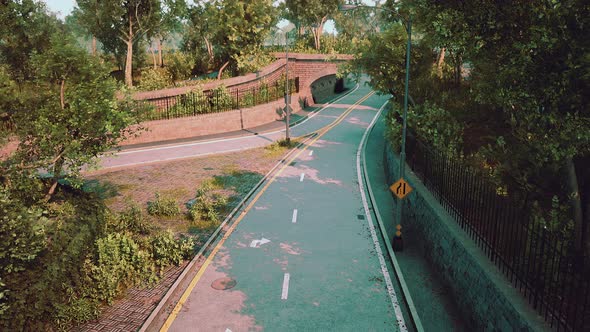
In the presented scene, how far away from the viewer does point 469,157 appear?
16688 mm

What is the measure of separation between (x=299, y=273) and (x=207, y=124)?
21888 mm

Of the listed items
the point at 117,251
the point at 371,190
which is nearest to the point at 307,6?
the point at 371,190

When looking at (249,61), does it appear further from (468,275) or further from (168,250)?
(468,275)

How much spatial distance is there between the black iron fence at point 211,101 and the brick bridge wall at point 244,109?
38 centimetres

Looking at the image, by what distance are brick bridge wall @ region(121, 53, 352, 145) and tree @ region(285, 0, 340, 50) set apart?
297 inches

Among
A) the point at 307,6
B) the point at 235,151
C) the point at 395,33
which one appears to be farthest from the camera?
the point at 307,6

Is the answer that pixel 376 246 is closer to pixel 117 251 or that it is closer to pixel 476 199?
pixel 476 199

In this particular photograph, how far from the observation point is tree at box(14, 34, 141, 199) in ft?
38.4

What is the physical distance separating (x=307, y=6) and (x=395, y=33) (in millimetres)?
31756

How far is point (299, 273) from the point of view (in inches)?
490

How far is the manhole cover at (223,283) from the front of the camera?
11727mm

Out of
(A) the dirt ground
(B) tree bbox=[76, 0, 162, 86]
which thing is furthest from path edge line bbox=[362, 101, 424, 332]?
(B) tree bbox=[76, 0, 162, 86]

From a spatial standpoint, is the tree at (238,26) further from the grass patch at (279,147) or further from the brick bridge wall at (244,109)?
the grass patch at (279,147)

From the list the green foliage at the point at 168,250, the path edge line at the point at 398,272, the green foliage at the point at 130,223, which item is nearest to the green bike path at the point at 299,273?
the path edge line at the point at 398,272
